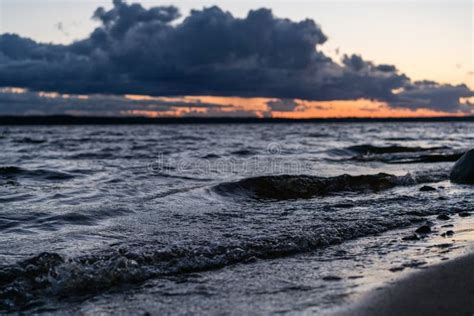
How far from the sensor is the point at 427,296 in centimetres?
333

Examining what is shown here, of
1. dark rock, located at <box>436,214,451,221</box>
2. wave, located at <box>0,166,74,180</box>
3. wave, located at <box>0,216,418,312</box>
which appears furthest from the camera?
wave, located at <box>0,166,74,180</box>

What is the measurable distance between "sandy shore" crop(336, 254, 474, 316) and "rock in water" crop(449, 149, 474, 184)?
24.9ft

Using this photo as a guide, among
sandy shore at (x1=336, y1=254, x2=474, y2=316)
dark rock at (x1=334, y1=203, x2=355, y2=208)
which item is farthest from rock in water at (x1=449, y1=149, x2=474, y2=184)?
sandy shore at (x1=336, y1=254, x2=474, y2=316)

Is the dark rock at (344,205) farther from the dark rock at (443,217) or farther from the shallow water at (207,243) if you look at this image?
the dark rock at (443,217)

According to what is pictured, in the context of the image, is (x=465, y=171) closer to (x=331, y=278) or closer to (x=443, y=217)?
(x=443, y=217)

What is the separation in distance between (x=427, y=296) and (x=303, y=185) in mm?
6851

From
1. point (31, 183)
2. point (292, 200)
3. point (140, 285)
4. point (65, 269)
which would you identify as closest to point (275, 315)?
point (140, 285)

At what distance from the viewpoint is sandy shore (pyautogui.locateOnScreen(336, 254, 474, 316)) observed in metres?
3.07

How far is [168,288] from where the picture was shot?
3.74 meters

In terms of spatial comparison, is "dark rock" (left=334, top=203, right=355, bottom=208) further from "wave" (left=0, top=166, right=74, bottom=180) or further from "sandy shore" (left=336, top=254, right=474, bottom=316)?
"wave" (left=0, top=166, right=74, bottom=180)

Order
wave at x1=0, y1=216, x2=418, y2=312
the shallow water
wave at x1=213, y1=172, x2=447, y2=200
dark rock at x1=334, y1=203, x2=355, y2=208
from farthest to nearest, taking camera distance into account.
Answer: wave at x1=213, y1=172, x2=447, y2=200 < dark rock at x1=334, y1=203, x2=355, y2=208 < wave at x1=0, y1=216, x2=418, y2=312 < the shallow water

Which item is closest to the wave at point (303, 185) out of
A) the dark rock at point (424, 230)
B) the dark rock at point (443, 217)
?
the dark rock at point (443, 217)

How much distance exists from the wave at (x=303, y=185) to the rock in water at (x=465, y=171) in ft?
1.94

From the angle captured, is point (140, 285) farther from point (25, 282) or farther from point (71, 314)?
point (25, 282)
